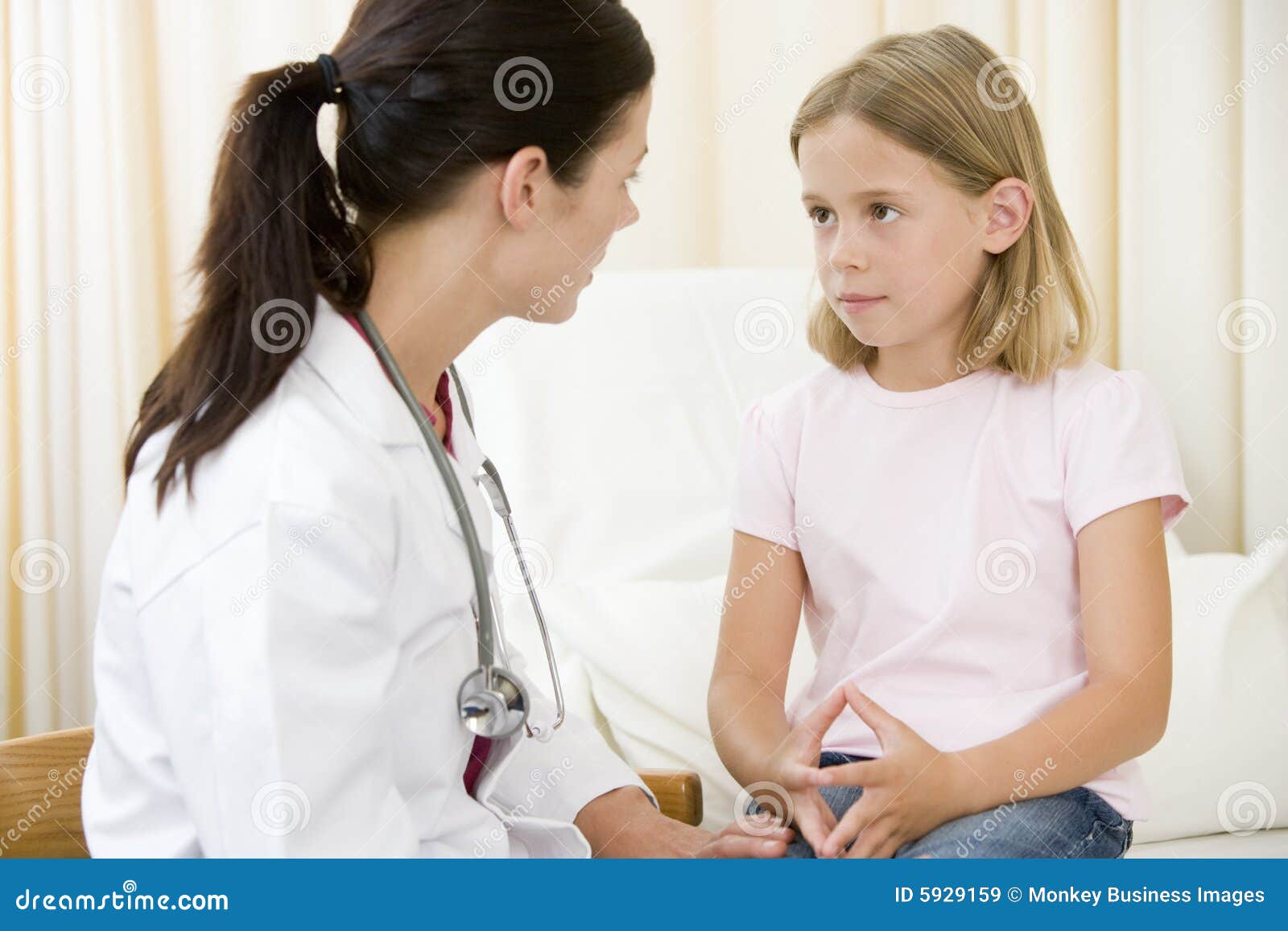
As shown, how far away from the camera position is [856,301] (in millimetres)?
1130

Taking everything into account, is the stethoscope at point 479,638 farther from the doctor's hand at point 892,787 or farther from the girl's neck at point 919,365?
the girl's neck at point 919,365

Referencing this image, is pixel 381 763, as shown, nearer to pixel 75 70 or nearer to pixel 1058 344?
pixel 1058 344

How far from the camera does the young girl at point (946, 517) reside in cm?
99

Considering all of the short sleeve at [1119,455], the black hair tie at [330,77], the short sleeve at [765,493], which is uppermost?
the black hair tie at [330,77]

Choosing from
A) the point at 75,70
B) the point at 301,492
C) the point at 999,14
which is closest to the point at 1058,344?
the point at 301,492

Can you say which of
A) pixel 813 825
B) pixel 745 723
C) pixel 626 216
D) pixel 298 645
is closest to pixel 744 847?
pixel 813 825

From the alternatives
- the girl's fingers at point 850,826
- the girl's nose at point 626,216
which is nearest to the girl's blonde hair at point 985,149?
the girl's nose at point 626,216

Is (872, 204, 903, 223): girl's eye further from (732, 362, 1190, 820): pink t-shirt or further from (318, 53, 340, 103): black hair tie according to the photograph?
(318, 53, 340, 103): black hair tie

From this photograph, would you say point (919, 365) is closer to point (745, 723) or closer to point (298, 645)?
point (745, 723)

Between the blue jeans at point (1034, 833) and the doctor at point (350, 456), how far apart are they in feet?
0.42

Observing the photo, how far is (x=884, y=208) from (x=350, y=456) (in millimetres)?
563

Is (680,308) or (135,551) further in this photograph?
(680,308)

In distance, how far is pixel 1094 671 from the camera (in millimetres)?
1030

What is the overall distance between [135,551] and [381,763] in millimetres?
213
